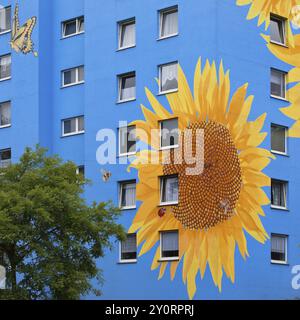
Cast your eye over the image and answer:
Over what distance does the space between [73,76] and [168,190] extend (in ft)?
29.7

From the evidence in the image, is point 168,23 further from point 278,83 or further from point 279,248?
point 279,248

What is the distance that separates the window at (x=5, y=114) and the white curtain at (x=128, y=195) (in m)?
8.89

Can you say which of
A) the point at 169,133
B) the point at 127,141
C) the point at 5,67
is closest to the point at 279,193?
the point at 169,133

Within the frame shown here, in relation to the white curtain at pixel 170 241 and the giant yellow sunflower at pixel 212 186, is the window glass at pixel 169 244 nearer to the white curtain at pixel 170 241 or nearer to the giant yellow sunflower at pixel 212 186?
the white curtain at pixel 170 241

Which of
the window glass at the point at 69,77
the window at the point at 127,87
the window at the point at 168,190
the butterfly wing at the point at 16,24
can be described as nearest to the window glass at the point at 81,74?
the window glass at the point at 69,77

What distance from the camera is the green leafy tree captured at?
84.3ft

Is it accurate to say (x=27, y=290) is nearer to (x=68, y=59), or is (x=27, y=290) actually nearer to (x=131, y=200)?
(x=131, y=200)

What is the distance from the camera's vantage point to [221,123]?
33031mm

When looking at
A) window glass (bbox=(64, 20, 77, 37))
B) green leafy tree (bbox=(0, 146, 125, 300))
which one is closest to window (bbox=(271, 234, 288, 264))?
green leafy tree (bbox=(0, 146, 125, 300))

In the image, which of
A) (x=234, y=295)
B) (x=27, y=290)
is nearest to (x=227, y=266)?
(x=234, y=295)

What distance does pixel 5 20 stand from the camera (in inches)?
1676

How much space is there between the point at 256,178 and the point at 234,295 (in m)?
4.89

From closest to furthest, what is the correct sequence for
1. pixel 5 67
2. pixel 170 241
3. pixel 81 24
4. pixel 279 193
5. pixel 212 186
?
pixel 212 186, pixel 170 241, pixel 279 193, pixel 81 24, pixel 5 67

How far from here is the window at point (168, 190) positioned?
111ft
